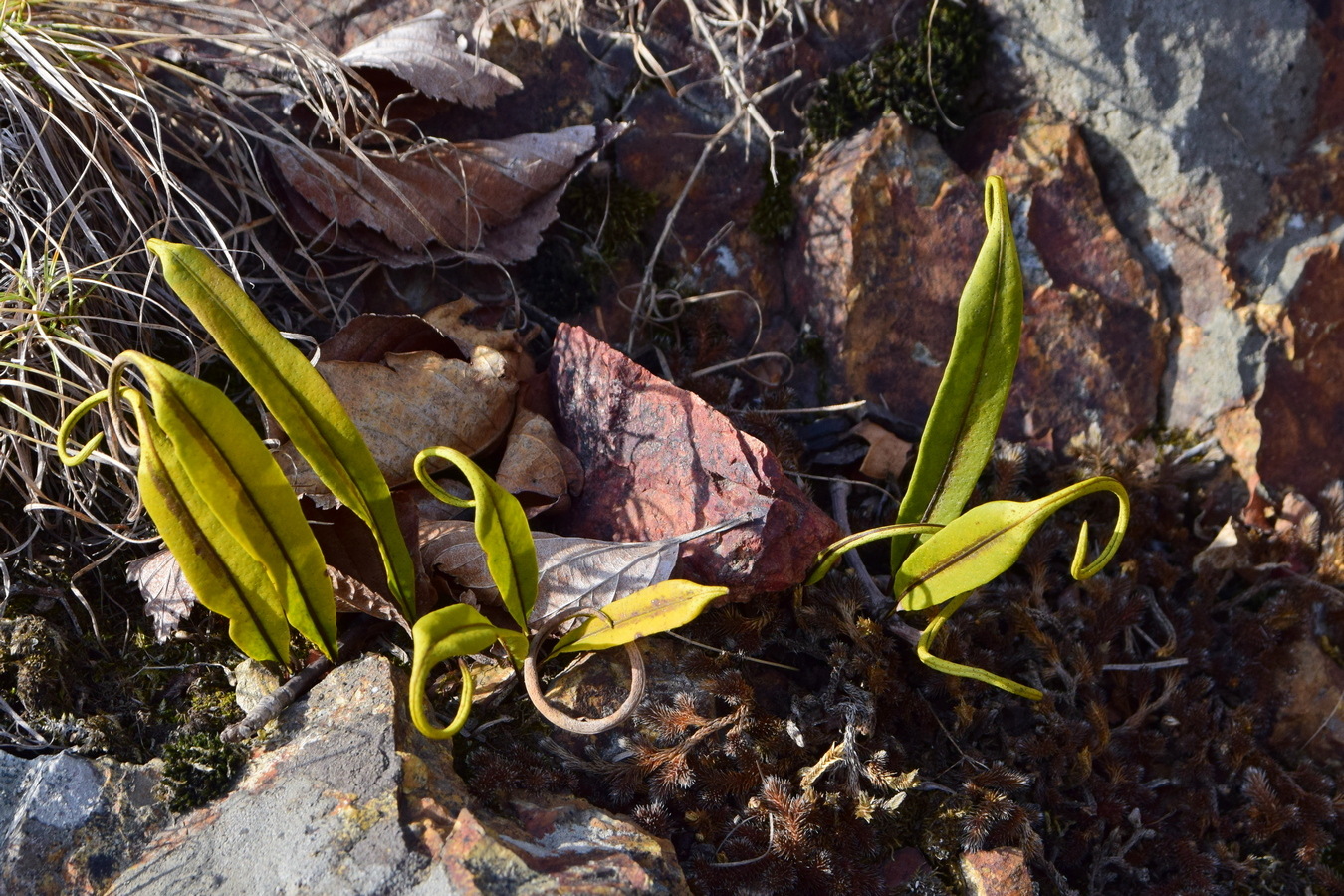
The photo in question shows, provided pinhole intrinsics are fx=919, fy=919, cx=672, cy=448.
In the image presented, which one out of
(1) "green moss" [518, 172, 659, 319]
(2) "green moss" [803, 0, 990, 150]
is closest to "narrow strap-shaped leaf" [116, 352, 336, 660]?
(1) "green moss" [518, 172, 659, 319]

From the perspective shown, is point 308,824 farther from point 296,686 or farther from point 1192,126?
point 1192,126

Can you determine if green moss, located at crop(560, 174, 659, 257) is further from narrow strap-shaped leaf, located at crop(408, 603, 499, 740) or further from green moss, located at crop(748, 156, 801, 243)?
narrow strap-shaped leaf, located at crop(408, 603, 499, 740)

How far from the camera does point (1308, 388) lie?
232cm

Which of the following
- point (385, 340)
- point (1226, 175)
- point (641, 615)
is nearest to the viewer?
point (641, 615)

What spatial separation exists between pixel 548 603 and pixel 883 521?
78 cm

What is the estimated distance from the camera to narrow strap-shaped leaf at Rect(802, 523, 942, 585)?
1.66 meters

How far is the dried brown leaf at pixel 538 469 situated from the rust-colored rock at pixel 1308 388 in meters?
1.69

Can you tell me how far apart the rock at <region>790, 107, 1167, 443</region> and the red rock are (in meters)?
0.51

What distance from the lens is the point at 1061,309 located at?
2.21m

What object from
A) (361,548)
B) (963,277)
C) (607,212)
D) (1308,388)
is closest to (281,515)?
(361,548)

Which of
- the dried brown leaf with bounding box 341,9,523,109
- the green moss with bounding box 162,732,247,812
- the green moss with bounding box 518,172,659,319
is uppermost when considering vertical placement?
the dried brown leaf with bounding box 341,9,523,109

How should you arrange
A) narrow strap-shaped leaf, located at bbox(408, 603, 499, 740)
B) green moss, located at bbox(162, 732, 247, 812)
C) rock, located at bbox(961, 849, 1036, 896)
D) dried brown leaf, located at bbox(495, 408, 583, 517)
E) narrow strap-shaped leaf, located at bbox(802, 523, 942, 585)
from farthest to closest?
dried brown leaf, located at bbox(495, 408, 583, 517) → narrow strap-shaped leaf, located at bbox(802, 523, 942, 585) → rock, located at bbox(961, 849, 1036, 896) → green moss, located at bbox(162, 732, 247, 812) → narrow strap-shaped leaf, located at bbox(408, 603, 499, 740)

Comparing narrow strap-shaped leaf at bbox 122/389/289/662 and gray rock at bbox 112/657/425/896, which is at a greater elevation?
narrow strap-shaped leaf at bbox 122/389/289/662

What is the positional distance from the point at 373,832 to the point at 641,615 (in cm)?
51
